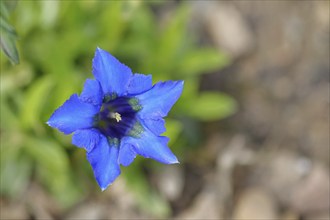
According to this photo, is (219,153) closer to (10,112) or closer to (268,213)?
(268,213)

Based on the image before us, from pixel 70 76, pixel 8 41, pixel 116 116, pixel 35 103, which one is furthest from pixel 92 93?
→ pixel 70 76

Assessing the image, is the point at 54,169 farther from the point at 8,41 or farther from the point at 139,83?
the point at 139,83

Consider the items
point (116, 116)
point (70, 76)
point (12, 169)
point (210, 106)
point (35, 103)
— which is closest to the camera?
point (116, 116)

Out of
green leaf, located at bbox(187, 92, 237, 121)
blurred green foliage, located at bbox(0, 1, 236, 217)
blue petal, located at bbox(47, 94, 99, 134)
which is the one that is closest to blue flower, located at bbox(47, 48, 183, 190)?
blue petal, located at bbox(47, 94, 99, 134)

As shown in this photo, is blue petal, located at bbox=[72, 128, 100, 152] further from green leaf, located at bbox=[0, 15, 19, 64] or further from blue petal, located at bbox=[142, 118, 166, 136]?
green leaf, located at bbox=[0, 15, 19, 64]

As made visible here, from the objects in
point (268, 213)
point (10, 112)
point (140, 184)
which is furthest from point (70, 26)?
point (268, 213)

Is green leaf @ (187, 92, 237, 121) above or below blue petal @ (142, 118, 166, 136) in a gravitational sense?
below

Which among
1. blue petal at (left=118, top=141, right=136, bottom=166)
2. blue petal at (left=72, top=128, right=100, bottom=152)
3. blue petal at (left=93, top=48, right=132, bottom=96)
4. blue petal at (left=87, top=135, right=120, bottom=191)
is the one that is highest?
blue petal at (left=93, top=48, right=132, bottom=96)
